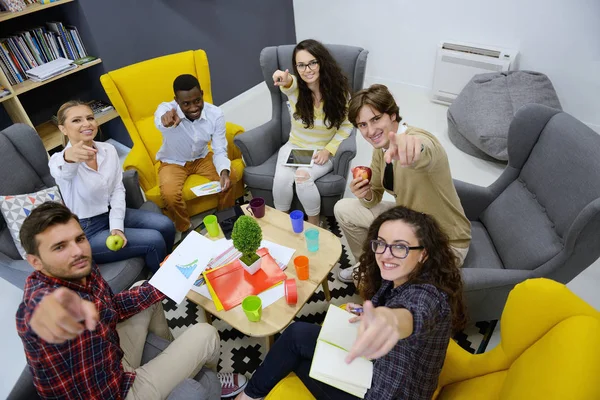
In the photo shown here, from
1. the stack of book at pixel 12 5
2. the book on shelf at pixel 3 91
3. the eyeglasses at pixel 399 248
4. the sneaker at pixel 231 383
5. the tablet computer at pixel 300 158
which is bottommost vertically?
the sneaker at pixel 231 383

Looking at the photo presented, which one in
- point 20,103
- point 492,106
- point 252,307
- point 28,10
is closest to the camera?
point 252,307

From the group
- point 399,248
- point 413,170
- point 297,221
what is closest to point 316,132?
point 297,221

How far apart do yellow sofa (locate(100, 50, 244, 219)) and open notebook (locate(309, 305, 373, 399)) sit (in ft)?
5.43

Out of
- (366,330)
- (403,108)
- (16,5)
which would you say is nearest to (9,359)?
(16,5)

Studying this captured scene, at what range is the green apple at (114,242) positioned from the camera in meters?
2.23

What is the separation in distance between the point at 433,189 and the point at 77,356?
1609 mm

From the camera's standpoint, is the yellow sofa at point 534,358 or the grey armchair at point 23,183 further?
the grey armchair at point 23,183

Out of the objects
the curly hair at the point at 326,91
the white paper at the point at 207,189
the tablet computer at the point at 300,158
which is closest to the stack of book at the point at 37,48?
the white paper at the point at 207,189

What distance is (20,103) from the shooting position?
10.4ft

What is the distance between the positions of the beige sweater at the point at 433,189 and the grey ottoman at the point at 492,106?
1.49m

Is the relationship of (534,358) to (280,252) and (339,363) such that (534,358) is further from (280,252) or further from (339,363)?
(280,252)

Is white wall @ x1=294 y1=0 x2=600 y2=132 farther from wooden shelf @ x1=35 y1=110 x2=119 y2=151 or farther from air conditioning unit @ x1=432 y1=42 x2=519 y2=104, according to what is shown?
wooden shelf @ x1=35 y1=110 x2=119 y2=151

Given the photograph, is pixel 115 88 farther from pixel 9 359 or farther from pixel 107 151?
pixel 9 359

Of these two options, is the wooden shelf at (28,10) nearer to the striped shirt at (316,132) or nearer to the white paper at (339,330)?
the striped shirt at (316,132)
